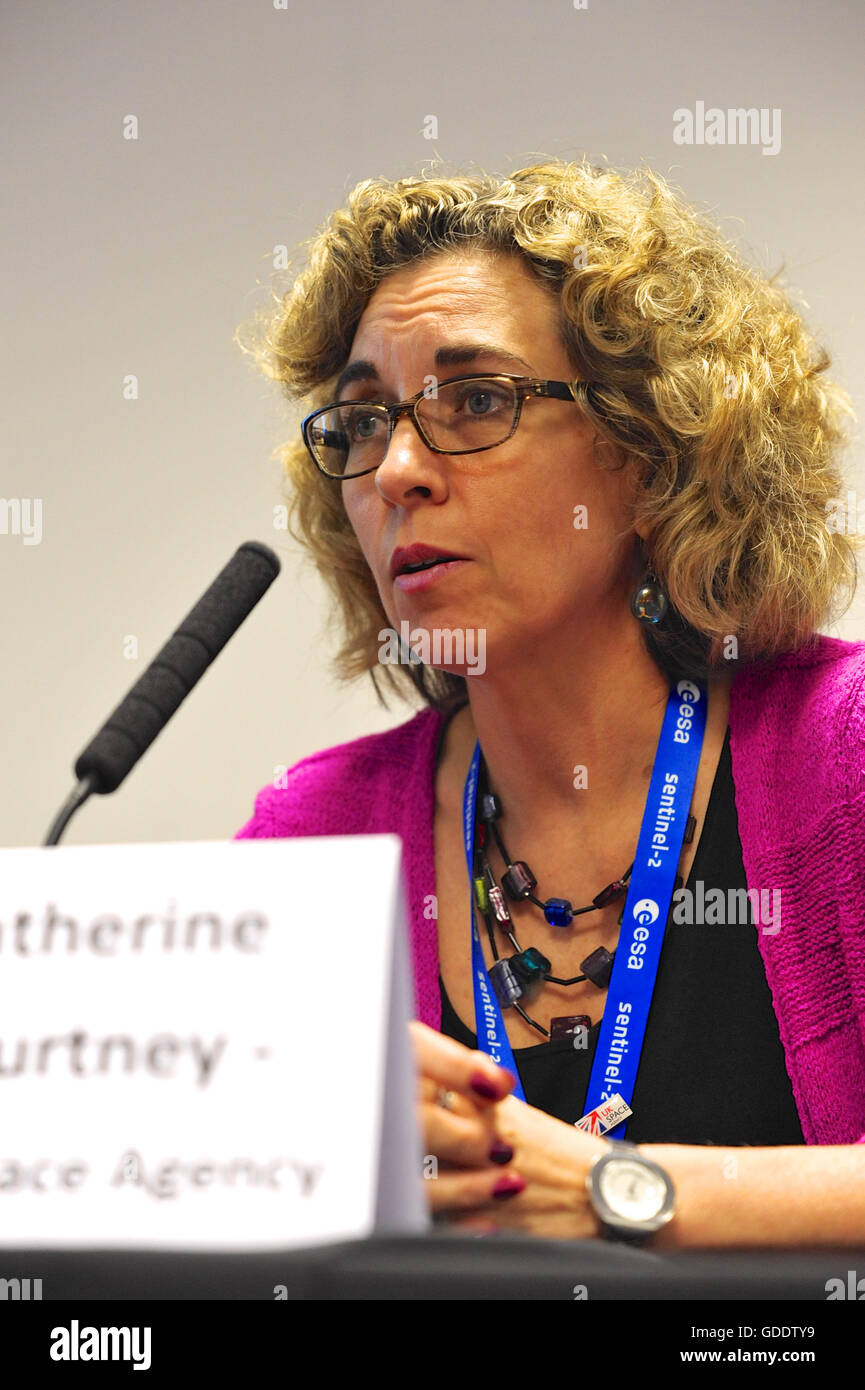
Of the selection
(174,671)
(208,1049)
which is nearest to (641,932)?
(174,671)

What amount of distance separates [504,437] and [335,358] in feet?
1.10

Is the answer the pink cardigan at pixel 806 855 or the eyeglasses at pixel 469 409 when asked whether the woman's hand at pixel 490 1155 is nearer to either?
the pink cardigan at pixel 806 855

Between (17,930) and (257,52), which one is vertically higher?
(257,52)

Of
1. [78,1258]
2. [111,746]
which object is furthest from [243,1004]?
[111,746]

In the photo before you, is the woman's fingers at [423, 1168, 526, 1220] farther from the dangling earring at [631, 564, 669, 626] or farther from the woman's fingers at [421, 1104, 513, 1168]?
the dangling earring at [631, 564, 669, 626]

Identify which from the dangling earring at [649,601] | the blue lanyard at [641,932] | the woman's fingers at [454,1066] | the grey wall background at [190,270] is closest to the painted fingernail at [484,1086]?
the woman's fingers at [454,1066]

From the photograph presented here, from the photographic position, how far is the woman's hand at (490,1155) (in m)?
0.67

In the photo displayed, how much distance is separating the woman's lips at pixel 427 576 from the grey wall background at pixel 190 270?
0.78m

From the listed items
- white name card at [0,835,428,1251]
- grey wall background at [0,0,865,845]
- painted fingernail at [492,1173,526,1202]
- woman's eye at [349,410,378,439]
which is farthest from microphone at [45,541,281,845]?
grey wall background at [0,0,865,845]

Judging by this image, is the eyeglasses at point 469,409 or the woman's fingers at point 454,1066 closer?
the woman's fingers at point 454,1066
